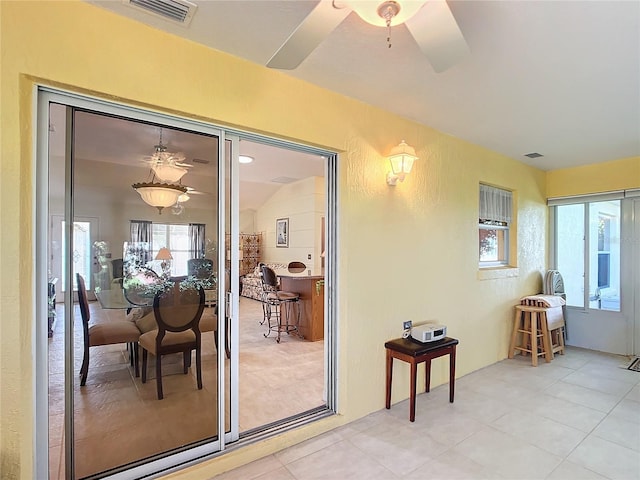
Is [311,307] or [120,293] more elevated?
[120,293]

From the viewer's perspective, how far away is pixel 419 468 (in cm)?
206

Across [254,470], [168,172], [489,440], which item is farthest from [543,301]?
[168,172]

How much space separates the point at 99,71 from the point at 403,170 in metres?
2.14

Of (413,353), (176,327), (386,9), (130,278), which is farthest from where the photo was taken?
(413,353)

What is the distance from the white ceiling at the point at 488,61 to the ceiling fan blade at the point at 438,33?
0.38m

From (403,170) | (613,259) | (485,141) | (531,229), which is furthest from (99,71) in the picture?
(613,259)

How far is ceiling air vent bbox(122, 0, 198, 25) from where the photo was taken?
1.57 metres

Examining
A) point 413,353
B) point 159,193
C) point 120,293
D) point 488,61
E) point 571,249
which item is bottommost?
point 413,353

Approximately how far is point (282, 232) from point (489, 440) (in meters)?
6.56

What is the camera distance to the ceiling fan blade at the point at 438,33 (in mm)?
1167

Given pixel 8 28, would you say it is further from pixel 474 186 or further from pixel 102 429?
pixel 474 186

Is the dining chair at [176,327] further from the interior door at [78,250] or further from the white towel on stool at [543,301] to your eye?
the white towel on stool at [543,301]

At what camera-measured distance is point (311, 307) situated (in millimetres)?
4836

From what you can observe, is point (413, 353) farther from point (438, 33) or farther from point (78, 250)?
point (78, 250)
